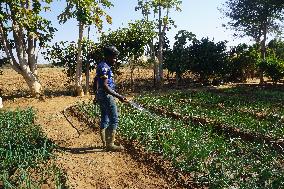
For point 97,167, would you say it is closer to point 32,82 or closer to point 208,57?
point 32,82

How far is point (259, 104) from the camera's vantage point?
13727mm

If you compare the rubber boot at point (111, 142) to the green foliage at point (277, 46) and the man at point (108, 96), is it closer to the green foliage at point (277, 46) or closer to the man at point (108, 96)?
the man at point (108, 96)

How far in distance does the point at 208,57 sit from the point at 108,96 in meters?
17.8

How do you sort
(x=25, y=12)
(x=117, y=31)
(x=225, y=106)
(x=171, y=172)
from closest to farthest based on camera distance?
(x=171, y=172), (x=225, y=106), (x=25, y=12), (x=117, y=31)

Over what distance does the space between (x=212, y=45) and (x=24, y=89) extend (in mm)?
12415

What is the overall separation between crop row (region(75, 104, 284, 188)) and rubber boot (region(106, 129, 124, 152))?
530 mm

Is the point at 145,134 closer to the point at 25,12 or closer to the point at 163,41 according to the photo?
the point at 25,12

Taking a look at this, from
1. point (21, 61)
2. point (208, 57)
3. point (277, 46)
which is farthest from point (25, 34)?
point (277, 46)

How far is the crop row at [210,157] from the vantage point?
5.37 meters

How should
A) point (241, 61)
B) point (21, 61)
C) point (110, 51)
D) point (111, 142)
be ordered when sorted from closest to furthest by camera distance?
point (110, 51) → point (111, 142) → point (21, 61) → point (241, 61)

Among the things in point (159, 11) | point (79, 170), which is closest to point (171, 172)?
point (79, 170)

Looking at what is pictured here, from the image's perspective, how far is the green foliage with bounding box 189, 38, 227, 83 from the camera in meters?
24.2

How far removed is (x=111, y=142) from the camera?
7.33m

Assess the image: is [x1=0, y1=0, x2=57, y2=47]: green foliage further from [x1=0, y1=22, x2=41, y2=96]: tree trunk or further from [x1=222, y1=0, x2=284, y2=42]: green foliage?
[x1=222, y1=0, x2=284, y2=42]: green foliage
